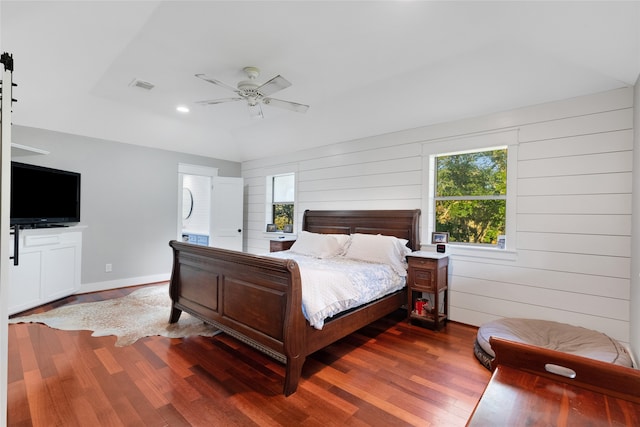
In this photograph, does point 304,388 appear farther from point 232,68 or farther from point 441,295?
point 232,68

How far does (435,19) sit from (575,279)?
2.64 metres

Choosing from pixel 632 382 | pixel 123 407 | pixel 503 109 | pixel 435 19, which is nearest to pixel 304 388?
pixel 123 407

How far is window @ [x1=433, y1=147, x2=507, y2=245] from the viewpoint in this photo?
3.50 metres

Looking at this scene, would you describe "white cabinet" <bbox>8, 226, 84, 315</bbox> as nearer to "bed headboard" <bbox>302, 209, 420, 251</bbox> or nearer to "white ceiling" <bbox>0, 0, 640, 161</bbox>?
"white ceiling" <bbox>0, 0, 640, 161</bbox>

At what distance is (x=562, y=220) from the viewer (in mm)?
2951

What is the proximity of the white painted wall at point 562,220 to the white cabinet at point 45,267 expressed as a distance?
15.6 ft

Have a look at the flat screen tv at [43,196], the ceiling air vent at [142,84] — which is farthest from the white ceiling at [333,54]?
the flat screen tv at [43,196]

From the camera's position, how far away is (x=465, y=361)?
269 cm

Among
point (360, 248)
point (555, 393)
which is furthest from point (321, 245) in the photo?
point (555, 393)

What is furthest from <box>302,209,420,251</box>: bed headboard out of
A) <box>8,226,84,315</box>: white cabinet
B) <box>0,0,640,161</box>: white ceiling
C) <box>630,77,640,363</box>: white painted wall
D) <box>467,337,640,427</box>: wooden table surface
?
<box>8,226,84,315</box>: white cabinet

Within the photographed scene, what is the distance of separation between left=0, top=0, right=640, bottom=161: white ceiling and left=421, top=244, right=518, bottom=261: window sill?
60.1 inches

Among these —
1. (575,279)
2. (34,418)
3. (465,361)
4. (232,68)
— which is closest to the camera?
(34,418)

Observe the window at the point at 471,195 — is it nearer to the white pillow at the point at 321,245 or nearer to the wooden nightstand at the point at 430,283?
the wooden nightstand at the point at 430,283

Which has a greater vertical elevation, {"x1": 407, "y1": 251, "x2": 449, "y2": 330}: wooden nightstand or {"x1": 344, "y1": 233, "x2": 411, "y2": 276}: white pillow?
{"x1": 344, "y1": 233, "x2": 411, "y2": 276}: white pillow
